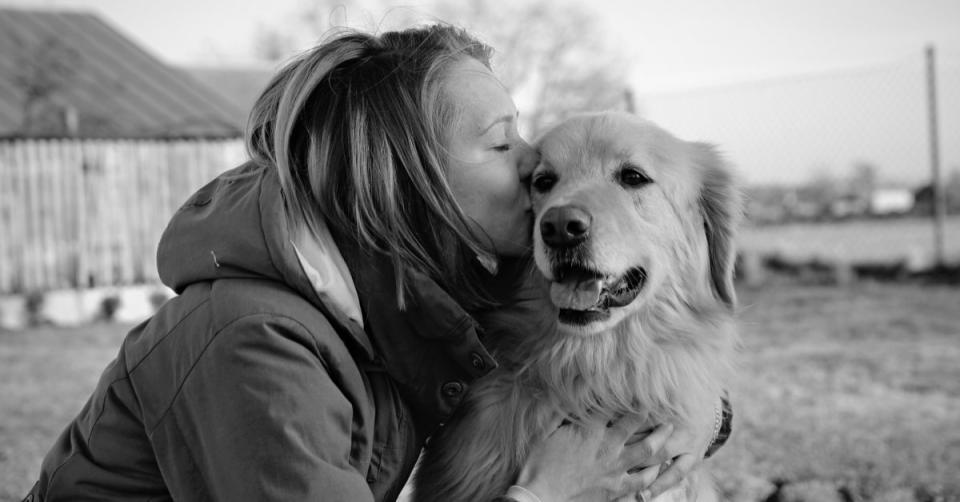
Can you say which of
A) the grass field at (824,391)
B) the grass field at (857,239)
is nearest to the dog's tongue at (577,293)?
the grass field at (824,391)

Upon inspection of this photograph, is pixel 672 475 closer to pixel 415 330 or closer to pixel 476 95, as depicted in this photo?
pixel 415 330

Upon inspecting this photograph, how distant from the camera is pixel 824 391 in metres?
4.81

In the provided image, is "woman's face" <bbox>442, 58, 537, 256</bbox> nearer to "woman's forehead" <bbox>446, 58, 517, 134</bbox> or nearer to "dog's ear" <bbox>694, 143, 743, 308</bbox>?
"woman's forehead" <bbox>446, 58, 517, 134</bbox>

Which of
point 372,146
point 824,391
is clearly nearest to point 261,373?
point 372,146

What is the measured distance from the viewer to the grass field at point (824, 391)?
352 cm

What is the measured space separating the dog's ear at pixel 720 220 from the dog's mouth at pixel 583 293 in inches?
17.0

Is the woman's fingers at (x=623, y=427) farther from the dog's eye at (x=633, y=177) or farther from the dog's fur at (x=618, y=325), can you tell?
the dog's eye at (x=633, y=177)

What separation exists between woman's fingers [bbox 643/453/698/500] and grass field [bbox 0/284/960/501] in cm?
75

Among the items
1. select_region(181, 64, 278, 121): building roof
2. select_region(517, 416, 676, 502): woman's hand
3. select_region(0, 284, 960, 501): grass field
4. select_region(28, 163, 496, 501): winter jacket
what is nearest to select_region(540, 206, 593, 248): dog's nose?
select_region(28, 163, 496, 501): winter jacket

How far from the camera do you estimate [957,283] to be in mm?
7797

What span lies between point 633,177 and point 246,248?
4.17ft

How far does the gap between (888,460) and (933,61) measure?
541cm

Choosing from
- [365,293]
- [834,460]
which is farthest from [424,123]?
Answer: [834,460]

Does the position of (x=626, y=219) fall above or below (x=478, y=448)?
above
